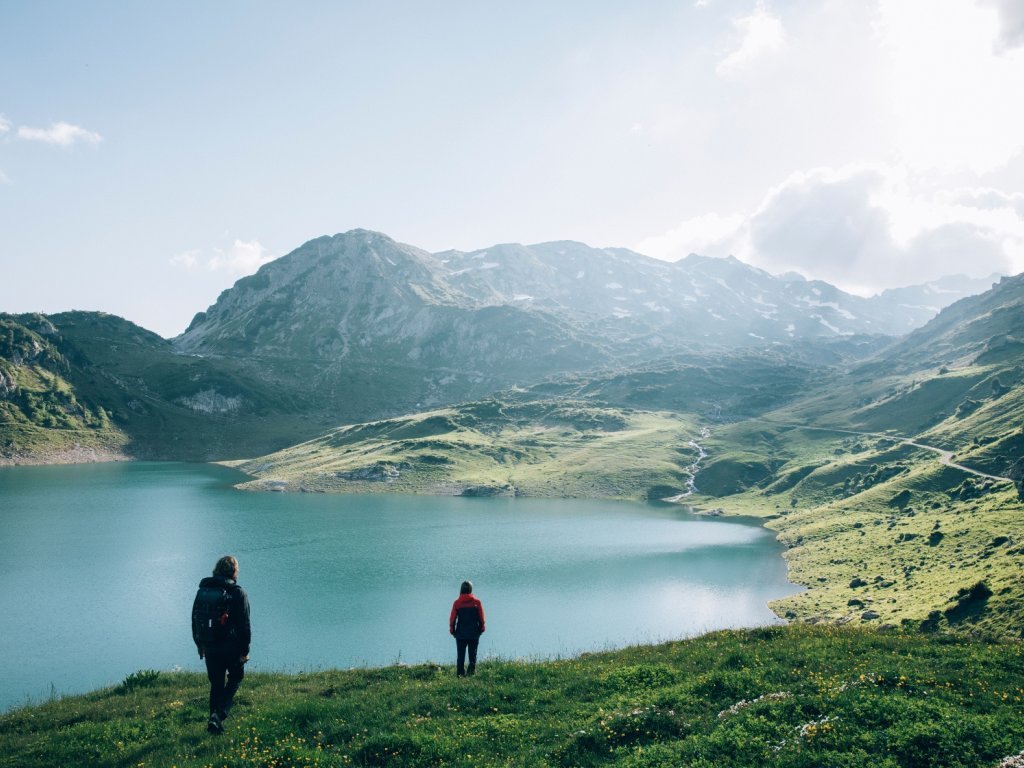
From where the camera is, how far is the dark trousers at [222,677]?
17311mm

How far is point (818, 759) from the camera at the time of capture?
1446 centimetres

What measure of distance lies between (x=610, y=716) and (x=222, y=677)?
11614 millimetres

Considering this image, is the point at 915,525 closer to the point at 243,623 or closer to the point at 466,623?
the point at 466,623

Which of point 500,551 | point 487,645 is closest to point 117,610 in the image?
point 487,645

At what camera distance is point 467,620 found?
23.9 m

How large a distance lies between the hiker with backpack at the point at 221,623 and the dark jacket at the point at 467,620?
8.48 metres

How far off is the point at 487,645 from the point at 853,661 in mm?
49071

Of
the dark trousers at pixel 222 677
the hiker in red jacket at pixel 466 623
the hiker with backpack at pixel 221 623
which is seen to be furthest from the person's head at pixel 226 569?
the hiker in red jacket at pixel 466 623

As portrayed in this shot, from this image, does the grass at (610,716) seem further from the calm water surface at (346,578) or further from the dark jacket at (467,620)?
the calm water surface at (346,578)

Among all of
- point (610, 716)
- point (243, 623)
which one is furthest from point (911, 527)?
point (243, 623)

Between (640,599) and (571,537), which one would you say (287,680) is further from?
(571,537)

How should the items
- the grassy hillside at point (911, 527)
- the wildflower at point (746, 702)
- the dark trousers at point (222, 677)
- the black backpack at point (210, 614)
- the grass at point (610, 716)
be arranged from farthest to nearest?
the grassy hillside at point (911, 527)
the wildflower at point (746, 702)
the dark trousers at point (222, 677)
the black backpack at point (210, 614)
the grass at point (610, 716)

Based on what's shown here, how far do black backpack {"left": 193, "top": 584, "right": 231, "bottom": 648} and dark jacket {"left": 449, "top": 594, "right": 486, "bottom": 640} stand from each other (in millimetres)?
9256

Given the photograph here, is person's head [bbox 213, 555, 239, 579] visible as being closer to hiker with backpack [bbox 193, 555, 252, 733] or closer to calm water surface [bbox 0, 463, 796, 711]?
hiker with backpack [bbox 193, 555, 252, 733]
